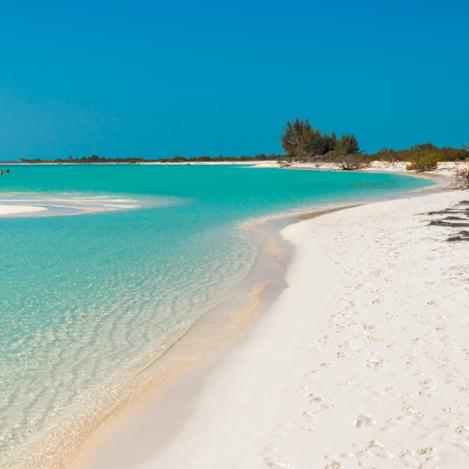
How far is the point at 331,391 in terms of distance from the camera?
17.7 feet

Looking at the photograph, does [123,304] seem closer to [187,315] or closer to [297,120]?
[187,315]

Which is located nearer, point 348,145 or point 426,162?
point 426,162

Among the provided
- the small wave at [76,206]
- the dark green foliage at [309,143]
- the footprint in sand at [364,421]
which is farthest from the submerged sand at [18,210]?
the dark green foliage at [309,143]

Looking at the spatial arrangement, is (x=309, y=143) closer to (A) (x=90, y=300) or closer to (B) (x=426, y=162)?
(B) (x=426, y=162)

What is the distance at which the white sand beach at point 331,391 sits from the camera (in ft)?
14.2

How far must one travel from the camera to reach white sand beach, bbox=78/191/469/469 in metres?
4.32

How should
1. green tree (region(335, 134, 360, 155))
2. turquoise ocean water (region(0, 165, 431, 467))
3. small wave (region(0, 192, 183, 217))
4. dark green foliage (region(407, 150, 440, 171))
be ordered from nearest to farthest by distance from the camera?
turquoise ocean water (region(0, 165, 431, 467)) → small wave (region(0, 192, 183, 217)) → dark green foliage (region(407, 150, 440, 171)) → green tree (region(335, 134, 360, 155))

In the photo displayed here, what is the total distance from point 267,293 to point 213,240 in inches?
262

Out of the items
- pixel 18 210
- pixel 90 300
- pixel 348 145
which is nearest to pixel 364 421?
pixel 90 300

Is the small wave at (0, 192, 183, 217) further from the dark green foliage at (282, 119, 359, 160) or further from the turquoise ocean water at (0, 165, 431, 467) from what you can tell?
the dark green foliage at (282, 119, 359, 160)

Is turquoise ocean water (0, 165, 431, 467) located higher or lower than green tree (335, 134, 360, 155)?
lower

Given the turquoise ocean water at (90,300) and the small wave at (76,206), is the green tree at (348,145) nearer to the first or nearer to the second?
the small wave at (76,206)

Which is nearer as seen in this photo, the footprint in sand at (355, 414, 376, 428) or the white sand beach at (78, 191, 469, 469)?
the white sand beach at (78, 191, 469, 469)

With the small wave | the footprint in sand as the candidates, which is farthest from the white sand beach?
the small wave
